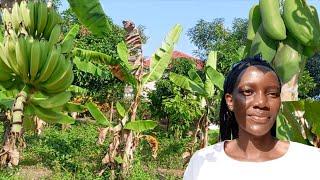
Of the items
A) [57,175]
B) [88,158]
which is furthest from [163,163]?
[57,175]

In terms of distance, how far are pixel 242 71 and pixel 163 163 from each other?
7860 mm

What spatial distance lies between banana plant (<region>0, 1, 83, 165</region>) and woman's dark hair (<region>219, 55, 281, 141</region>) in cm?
242

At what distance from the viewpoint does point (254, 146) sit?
1.33m

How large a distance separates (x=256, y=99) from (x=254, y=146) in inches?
5.3

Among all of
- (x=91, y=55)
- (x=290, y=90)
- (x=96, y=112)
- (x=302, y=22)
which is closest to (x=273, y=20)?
(x=302, y=22)

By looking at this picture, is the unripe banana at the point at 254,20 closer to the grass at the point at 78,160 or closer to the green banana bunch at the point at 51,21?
the green banana bunch at the point at 51,21

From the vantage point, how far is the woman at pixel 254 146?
Answer: 4.18ft

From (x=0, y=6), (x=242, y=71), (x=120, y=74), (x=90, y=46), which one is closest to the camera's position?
(x=242, y=71)

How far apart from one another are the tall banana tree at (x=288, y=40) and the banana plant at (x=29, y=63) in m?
2.11

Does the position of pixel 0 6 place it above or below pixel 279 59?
above

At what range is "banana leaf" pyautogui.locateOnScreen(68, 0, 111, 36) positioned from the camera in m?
3.60

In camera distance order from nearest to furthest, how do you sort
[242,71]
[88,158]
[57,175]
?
1. [242,71]
2. [57,175]
3. [88,158]

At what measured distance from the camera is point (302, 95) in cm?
1633

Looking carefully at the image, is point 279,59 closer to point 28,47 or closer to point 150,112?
point 28,47
